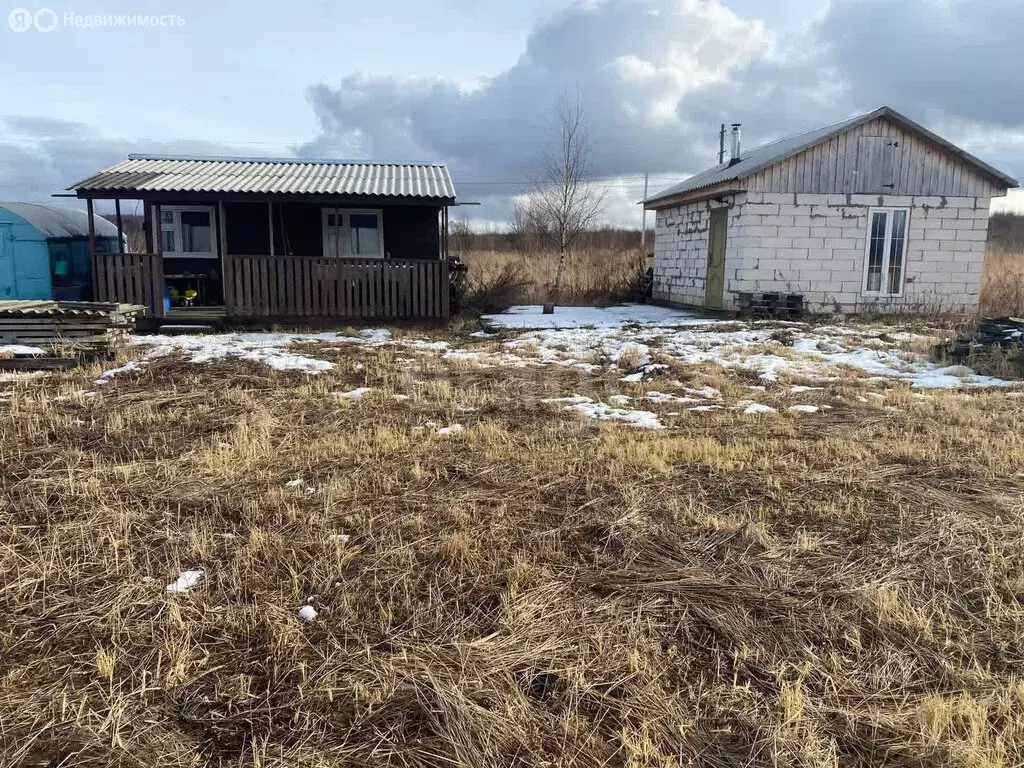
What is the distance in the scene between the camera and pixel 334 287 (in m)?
A: 14.9

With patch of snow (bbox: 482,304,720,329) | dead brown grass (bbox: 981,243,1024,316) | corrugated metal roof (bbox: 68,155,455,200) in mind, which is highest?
corrugated metal roof (bbox: 68,155,455,200)

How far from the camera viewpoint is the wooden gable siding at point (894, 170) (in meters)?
16.3

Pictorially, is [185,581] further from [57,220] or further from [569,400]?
[57,220]

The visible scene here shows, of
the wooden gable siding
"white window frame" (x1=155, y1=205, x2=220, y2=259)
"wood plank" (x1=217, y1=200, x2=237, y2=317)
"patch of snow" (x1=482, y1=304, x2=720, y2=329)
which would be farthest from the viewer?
the wooden gable siding

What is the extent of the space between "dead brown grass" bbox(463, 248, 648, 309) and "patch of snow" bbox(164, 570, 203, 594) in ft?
A: 57.4

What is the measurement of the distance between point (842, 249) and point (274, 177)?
13.0 m

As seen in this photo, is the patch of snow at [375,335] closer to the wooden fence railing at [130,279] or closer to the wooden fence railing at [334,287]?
the wooden fence railing at [334,287]

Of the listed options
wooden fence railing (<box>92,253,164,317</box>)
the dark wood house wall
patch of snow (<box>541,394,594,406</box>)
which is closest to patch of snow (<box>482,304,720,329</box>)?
the dark wood house wall

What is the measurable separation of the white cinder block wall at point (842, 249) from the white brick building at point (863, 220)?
0.02m

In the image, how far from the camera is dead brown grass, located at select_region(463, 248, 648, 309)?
23500 millimetres

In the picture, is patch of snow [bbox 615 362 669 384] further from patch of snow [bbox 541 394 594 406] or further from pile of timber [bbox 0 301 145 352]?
pile of timber [bbox 0 301 145 352]

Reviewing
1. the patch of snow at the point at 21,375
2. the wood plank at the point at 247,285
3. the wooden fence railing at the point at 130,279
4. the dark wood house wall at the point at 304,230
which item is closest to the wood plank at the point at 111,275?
the wooden fence railing at the point at 130,279

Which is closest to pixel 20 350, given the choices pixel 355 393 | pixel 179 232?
pixel 355 393

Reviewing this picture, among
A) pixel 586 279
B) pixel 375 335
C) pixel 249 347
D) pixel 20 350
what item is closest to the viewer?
pixel 20 350
